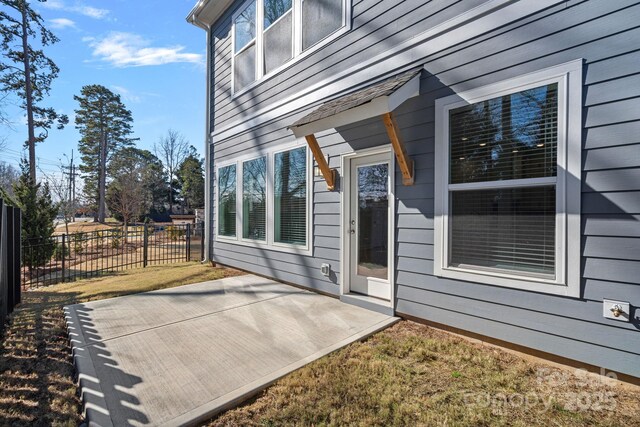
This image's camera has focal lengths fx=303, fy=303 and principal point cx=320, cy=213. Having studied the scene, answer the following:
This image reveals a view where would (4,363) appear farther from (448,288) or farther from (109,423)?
(448,288)

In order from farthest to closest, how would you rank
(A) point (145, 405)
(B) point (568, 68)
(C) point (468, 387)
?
(B) point (568, 68) → (C) point (468, 387) → (A) point (145, 405)

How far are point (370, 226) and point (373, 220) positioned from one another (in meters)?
0.10

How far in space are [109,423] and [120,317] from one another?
218 centimetres

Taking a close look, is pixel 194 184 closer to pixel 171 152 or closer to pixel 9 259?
pixel 171 152

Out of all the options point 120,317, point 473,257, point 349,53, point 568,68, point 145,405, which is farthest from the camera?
point 349,53

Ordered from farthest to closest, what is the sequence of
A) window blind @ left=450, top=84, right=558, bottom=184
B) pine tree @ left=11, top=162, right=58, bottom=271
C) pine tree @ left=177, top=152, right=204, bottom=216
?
pine tree @ left=177, top=152, right=204, bottom=216
pine tree @ left=11, top=162, right=58, bottom=271
window blind @ left=450, top=84, right=558, bottom=184

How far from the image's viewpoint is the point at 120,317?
12.1ft

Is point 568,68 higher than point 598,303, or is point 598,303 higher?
point 568,68

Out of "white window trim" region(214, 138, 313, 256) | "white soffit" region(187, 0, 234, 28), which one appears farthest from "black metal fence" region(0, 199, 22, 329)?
"white soffit" region(187, 0, 234, 28)

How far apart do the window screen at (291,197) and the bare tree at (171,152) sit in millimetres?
28320

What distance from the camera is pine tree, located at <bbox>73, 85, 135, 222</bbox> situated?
2877 centimetres

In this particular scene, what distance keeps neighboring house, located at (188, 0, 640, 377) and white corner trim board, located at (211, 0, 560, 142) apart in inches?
0.6

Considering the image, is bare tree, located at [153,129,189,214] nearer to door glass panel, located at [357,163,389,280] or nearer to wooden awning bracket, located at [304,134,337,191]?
wooden awning bracket, located at [304,134,337,191]

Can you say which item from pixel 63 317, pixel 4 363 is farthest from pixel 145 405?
pixel 63 317
